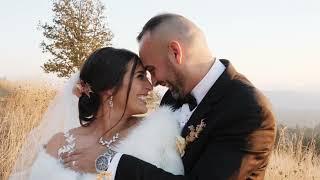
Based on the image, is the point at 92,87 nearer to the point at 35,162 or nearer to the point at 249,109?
the point at 35,162

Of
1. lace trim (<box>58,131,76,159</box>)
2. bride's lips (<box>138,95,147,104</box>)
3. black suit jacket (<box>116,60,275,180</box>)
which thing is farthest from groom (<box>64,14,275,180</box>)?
lace trim (<box>58,131,76,159</box>)

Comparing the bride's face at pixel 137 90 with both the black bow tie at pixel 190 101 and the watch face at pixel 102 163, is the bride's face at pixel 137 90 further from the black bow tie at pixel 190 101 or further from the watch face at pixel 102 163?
the watch face at pixel 102 163

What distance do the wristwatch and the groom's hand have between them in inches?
2.3

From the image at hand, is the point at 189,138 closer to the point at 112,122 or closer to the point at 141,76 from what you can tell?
the point at 141,76

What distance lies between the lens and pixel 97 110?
3.96 meters

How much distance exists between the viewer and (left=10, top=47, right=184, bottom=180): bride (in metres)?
3.68

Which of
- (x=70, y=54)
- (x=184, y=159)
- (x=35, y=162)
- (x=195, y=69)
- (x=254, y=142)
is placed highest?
(x=195, y=69)

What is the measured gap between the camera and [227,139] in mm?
3242

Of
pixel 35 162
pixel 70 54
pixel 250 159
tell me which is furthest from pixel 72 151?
pixel 70 54

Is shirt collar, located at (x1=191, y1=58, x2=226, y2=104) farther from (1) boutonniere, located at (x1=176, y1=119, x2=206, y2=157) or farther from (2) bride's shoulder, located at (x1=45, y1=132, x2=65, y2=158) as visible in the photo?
(2) bride's shoulder, located at (x1=45, y1=132, x2=65, y2=158)

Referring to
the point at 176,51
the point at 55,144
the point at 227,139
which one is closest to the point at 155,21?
the point at 176,51

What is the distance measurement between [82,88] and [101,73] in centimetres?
25

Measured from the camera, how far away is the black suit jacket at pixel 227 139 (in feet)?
10.5

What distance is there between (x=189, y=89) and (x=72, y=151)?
86 cm
